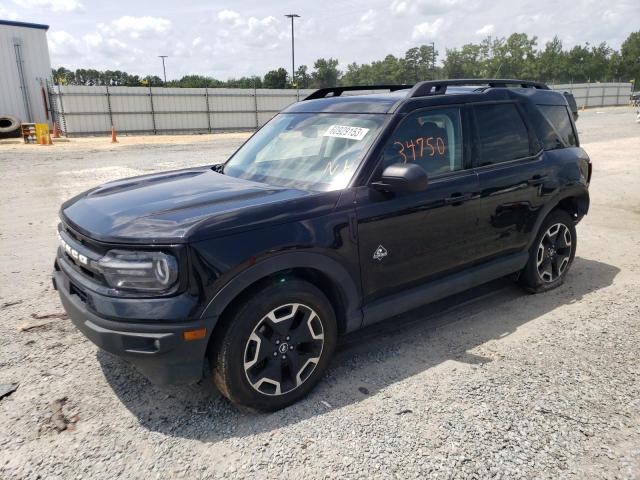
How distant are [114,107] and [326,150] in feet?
90.9

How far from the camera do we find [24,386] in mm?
3328

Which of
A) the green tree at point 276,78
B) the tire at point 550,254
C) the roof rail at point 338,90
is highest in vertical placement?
the green tree at point 276,78

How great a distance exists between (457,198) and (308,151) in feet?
3.86

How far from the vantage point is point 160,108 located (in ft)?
95.8

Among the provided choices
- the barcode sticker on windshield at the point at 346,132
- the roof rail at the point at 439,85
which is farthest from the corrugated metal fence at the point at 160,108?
the barcode sticker on windshield at the point at 346,132

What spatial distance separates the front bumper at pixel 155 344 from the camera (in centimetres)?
265

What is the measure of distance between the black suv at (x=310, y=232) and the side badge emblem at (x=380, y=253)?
12mm

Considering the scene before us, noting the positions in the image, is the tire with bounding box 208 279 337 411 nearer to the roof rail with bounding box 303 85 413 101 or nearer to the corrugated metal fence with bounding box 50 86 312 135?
the roof rail with bounding box 303 85 413 101

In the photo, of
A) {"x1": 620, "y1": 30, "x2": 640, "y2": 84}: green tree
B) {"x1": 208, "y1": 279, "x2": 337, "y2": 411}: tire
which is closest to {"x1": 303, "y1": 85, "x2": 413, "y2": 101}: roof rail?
{"x1": 208, "y1": 279, "x2": 337, "y2": 411}: tire

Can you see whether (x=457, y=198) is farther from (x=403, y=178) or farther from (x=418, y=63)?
(x=418, y=63)

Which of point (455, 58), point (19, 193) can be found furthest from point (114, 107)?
point (455, 58)

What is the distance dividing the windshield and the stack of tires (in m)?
25.5

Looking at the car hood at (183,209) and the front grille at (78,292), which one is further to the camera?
the front grille at (78,292)

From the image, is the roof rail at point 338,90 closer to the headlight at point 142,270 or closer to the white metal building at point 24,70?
the headlight at point 142,270
